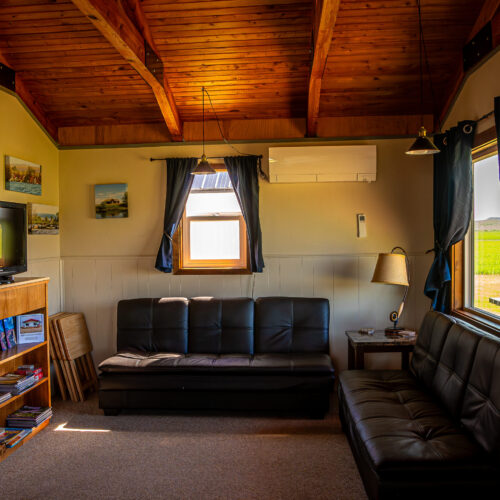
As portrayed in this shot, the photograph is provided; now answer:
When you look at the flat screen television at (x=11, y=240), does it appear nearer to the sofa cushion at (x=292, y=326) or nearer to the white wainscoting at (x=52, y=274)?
the white wainscoting at (x=52, y=274)

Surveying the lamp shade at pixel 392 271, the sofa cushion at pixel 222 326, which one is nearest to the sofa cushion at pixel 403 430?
the lamp shade at pixel 392 271

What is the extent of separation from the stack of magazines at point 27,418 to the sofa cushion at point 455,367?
3.07 m

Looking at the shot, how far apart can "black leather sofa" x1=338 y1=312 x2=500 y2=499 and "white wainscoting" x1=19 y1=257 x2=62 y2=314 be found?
3.13 m

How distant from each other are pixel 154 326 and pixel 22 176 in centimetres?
192

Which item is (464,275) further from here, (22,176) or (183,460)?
(22,176)

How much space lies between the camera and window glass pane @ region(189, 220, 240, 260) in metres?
4.57

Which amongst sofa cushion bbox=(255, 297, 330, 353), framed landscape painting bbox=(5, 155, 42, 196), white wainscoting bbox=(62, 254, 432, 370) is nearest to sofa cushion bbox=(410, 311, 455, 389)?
sofa cushion bbox=(255, 297, 330, 353)

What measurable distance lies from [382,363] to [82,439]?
9.77 feet

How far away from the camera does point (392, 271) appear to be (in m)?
3.79

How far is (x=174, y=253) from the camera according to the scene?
14.8 ft

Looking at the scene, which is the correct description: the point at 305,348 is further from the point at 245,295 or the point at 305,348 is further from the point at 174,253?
the point at 174,253

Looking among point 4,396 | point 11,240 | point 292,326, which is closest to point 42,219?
point 11,240

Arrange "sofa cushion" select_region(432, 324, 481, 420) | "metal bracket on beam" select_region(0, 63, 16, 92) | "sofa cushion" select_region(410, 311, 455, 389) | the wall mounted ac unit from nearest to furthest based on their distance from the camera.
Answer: "sofa cushion" select_region(432, 324, 481, 420)
"sofa cushion" select_region(410, 311, 455, 389)
"metal bracket on beam" select_region(0, 63, 16, 92)
the wall mounted ac unit

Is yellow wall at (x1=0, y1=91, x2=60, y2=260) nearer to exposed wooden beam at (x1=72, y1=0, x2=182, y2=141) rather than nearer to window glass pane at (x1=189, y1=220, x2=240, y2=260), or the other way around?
exposed wooden beam at (x1=72, y1=0, x2=182, y2=141)
